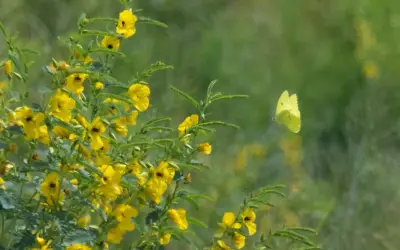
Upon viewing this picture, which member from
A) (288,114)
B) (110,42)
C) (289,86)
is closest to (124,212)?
(110,42)

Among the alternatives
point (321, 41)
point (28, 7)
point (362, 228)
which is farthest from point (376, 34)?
point (28, 7)

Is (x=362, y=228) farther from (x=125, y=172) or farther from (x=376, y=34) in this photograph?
(x=125, y=172)

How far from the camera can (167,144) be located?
155 centimetres

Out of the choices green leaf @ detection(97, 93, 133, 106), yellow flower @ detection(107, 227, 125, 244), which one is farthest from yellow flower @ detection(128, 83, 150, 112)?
yellow flower @ detection(107, 227, 125, 244)

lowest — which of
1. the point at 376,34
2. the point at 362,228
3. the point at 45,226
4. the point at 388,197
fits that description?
the point at 45,226

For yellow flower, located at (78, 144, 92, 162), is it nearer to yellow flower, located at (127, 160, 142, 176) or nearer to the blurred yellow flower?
yellow flower, located at (127, 160, 142, 176)

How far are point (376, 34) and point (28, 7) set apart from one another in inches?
68.0

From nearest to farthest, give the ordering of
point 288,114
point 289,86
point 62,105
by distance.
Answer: point 62,105
point 288,114
point 289,86

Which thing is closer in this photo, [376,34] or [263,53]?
[376,34]

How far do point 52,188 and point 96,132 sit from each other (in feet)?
0.42

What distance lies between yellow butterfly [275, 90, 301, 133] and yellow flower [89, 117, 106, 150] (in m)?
0.51

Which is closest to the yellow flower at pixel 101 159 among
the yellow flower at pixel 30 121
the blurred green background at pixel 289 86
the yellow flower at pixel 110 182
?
the yellow flower at pixel 110 182

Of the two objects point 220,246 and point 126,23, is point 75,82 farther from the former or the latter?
point 220,246

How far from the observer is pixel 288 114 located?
6.25ft
